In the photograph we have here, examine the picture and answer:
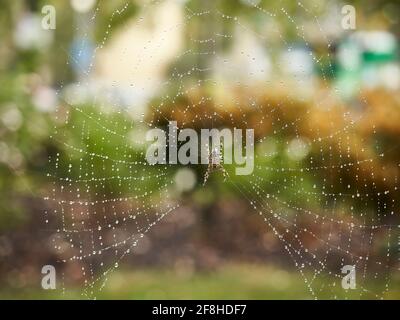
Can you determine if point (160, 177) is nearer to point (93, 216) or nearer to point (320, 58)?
point (93, 216)

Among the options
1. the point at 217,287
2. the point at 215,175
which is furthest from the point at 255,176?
the point at 217,287

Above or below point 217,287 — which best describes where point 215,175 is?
above

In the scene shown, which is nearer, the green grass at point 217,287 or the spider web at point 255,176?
the green grass at point 217,287

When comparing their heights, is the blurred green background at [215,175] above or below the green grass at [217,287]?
above

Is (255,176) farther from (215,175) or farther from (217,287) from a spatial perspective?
(217,287)

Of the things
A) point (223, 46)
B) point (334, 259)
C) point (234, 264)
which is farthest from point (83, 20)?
point (334, 259)
